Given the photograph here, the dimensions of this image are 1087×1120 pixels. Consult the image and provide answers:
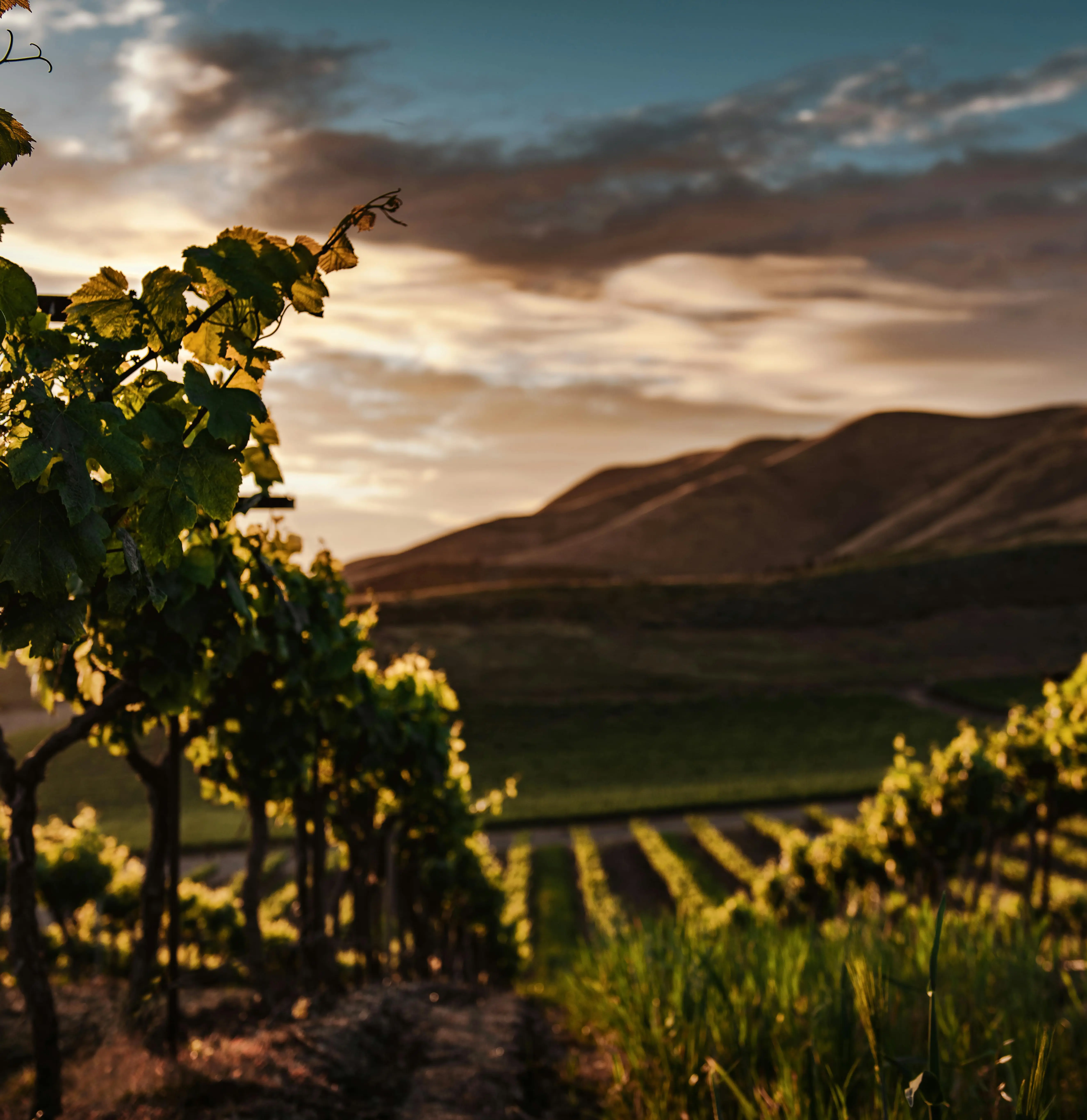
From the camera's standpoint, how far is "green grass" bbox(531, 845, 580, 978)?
22.2m

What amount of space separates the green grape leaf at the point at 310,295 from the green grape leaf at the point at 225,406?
47cm

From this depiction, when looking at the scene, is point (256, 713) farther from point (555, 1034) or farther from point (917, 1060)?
point (917, 1060)

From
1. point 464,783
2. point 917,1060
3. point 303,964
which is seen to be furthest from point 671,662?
point 917,1060

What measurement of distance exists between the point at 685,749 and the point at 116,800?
32.1 m

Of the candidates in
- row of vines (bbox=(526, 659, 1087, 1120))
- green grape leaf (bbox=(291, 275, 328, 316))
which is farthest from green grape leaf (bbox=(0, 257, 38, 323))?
row of vines (bbox=(526, 659, 1087, 1120))

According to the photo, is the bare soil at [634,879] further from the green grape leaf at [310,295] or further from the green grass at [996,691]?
the green grass at [996,691]

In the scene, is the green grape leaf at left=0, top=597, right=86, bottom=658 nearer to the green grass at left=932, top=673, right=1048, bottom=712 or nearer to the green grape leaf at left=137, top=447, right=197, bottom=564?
the green grape leaf at left=137, top=447, right=197, bottom=564

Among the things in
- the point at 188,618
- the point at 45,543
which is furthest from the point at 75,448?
the point at 188,618

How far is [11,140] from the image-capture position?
257cm

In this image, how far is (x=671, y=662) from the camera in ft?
256

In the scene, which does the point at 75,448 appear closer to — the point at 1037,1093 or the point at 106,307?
the point at 106,307

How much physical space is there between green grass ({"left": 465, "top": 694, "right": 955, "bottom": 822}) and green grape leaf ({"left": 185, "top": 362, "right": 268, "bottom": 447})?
41.0 meters

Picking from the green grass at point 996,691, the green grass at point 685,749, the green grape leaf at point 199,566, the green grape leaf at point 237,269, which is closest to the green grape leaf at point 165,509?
the green grape leaf at point 237,269

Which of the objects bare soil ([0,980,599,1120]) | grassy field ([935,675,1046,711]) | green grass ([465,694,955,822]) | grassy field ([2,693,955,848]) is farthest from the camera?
grassy field ([935,675,1046,711])
